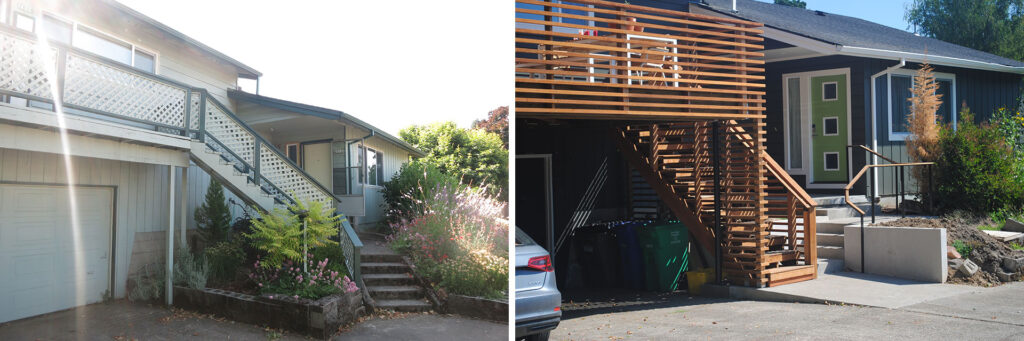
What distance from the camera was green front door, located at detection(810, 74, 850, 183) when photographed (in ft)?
38.2

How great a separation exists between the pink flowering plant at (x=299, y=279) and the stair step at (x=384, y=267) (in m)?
0.13

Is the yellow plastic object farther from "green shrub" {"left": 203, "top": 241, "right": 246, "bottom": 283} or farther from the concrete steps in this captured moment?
"green shrub" {"left": 203, "top": 241, "right": 246, "bottom": 283}

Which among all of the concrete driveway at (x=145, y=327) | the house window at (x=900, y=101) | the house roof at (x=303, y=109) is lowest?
the concrete driveway at (x=145, y=327)

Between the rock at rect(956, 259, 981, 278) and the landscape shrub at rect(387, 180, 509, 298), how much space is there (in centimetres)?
641

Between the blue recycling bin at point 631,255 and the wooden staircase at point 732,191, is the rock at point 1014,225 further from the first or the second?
the blue recycling bin at point 631,255

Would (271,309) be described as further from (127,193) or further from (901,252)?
(901,252)

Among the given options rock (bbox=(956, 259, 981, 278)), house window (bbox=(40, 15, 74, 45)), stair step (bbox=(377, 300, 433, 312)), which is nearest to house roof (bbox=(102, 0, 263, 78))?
house window (bbox=(40, 15, 74, 45))

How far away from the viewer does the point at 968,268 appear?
789 centimetres

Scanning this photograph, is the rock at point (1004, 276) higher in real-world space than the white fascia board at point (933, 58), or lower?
lower

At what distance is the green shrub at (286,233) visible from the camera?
122 inches

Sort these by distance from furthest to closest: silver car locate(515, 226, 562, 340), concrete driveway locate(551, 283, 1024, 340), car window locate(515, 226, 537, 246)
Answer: concrete driveway locate(551, 283, 1024, 340)
car window locate(515, 226, 537, 246)
silver car locate(515, 226, 562, 340)

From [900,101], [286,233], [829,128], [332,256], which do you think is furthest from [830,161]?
[286,233]

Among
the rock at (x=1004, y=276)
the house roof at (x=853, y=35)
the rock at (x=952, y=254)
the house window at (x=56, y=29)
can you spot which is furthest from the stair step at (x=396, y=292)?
the house roof at (x=853, y=35)

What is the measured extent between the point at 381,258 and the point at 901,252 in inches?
279
